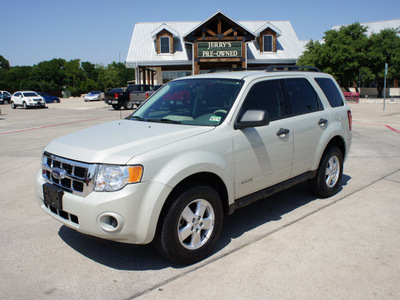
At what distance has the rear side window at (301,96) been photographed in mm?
4846

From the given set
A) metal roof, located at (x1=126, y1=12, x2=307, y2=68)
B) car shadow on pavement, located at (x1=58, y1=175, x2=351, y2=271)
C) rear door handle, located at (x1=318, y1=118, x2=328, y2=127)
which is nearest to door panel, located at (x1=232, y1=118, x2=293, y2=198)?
car shadow on pavement, located at (x1=58, y1=175, x2=351, y2=271)

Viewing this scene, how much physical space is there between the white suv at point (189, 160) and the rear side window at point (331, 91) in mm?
245

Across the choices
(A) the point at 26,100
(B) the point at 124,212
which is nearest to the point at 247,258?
(B) the point at 124,212

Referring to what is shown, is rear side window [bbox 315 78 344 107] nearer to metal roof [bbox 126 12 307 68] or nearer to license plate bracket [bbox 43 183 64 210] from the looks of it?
license plate bracket [bbox 43 183 64 210]

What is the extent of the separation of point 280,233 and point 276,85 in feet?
5.89

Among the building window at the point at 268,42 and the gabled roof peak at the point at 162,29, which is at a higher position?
the gabled roof peak at the point at 162,29

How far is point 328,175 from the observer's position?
549cm

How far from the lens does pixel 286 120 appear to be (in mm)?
4602

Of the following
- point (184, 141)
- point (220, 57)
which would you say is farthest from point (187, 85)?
point (220, 57)

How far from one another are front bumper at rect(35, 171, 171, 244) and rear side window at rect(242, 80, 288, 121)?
5.08ft

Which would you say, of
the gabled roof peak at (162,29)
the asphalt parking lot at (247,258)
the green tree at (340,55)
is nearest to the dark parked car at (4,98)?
the gabled roof peak at (162,29)

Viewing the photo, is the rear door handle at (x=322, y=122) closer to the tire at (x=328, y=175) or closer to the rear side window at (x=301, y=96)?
the rear side window at (x=301, y=96)

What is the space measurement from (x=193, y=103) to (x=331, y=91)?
2.45 metres

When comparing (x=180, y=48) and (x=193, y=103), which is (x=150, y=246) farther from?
(x=180, y=48)
